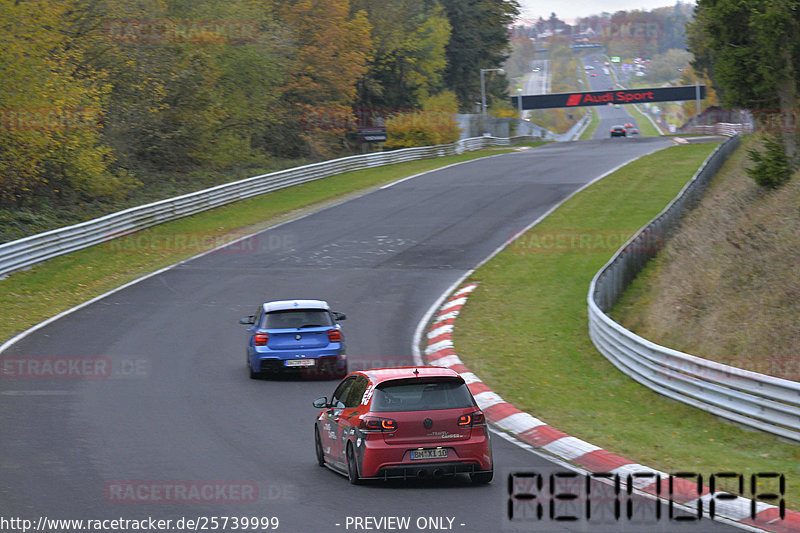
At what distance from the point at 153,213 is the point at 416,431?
27979 millimetres

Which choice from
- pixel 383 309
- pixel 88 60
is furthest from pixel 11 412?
pixel 88 60

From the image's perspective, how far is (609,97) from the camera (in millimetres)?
101250

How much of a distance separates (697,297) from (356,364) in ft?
25.0

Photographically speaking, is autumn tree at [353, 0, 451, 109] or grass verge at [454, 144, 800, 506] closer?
grass verge at [454, 144, 800, 506]

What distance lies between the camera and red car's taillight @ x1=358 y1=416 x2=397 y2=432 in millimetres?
9734

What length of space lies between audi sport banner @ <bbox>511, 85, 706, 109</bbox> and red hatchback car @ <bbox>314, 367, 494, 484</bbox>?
89441 mm

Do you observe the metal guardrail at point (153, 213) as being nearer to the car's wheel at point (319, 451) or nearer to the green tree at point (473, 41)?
the car's wheel at point (319, 451)

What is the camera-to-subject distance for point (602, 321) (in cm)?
1884

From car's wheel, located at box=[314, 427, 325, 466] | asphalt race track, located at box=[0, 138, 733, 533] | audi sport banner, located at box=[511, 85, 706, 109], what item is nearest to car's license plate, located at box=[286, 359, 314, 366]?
asphalt race track, located at box=[0, 138, 733, 533]

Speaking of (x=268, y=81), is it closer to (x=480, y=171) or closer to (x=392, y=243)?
(x=480, y=171)

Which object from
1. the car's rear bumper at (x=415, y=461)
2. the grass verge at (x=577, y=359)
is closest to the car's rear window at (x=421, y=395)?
the car's rear bumper at (x=415, y=461)

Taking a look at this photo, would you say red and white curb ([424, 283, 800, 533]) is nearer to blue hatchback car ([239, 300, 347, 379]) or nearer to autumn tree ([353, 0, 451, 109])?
blue hatchback car ([239, 300, 347, 379])

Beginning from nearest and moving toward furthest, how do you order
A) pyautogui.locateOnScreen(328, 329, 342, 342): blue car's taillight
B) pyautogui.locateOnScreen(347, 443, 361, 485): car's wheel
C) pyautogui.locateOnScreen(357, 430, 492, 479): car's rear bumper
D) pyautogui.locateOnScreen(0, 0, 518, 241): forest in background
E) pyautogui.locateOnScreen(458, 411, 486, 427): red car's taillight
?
1. pyautogui.locateOnScreen(357, 430, 492, 479): car's rear bumper
2. pyautogui.locateOnScreen(458, 411, 486, 427): red car's taillight
3. pyautogui.locateOnScreen(347, 443, 361, 485): car's wheel
4. pyautogui.locateOnScreen(328, 329, 342, 342): blue car's taillight
5. pyautogui.locateOnScreen(0, 0, 518, 241): forest in background

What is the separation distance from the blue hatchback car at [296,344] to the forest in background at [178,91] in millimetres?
17311
